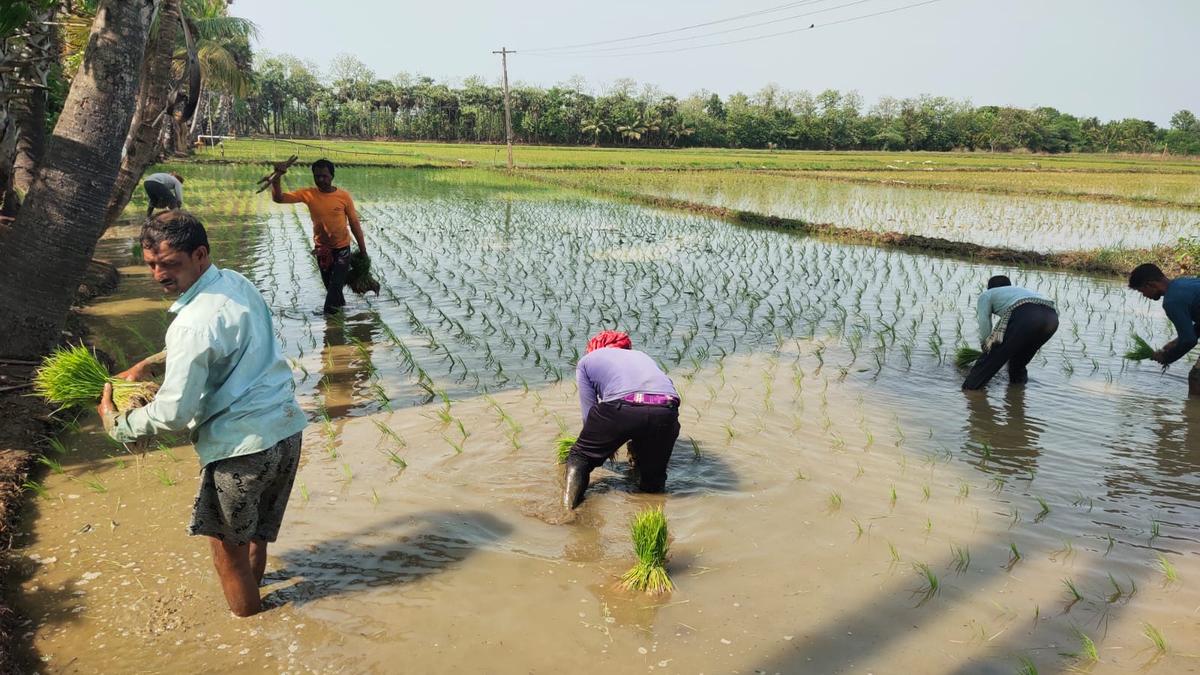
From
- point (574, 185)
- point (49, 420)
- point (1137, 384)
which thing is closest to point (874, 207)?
point (574, 185)

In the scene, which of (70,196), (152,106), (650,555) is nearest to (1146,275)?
(650,555)

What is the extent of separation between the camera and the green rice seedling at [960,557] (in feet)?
10.4

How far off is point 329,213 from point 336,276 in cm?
62

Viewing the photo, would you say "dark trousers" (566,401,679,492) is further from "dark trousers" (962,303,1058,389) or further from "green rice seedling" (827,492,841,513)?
"dark trousers" (962,303,1058,389)

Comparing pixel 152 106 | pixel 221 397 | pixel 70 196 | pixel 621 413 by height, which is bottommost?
pixel 621 413

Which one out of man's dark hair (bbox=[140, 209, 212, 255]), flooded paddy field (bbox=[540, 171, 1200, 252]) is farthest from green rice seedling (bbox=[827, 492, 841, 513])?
flooded paddy field (bbox=[540, 171, 1200, 252])

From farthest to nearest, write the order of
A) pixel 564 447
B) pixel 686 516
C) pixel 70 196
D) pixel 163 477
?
1. pixel 70 196
2. pixel 564 447
3. pixel 163 477
4. pixel 686 516

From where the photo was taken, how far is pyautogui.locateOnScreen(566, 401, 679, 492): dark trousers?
345cm

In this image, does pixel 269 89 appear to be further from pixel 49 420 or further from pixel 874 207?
pixel 49 420

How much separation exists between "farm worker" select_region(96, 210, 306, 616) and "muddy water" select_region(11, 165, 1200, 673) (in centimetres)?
49

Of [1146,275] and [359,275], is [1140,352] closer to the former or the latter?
[1146,275]

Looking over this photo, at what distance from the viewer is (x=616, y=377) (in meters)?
3.54

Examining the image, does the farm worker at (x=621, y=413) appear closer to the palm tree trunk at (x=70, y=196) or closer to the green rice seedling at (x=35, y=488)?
the green rice seedling at (x=35, y=488)

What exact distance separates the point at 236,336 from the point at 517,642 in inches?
55.2
